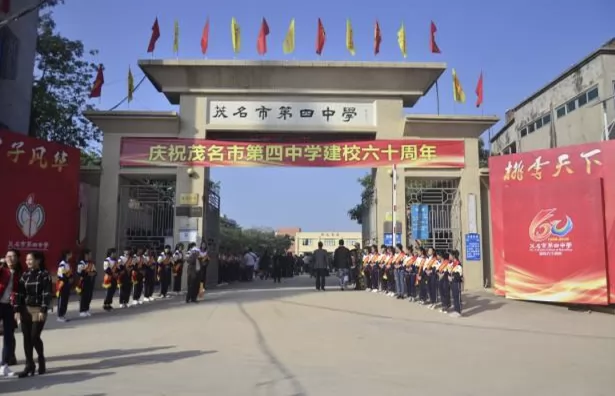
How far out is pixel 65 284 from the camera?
31.6 ft

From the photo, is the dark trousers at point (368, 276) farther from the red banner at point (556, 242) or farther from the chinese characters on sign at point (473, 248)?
the red banner at point (556, 242)

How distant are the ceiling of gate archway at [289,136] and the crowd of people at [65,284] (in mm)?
3950

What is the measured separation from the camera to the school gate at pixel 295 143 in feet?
51.5

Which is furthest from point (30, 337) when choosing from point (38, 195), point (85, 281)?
point (38, 195)

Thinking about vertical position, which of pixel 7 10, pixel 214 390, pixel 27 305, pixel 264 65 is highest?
pixel 7 10

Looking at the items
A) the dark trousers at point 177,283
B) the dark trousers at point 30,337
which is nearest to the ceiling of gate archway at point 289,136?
the dark trousers at point 177,283

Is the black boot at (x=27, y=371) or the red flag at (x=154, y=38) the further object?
the red flag at (x=154, y=38)

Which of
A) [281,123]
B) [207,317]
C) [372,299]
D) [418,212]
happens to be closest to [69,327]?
[207,317]

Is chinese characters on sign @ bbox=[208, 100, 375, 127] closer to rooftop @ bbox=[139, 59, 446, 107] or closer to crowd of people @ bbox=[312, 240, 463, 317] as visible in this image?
rooftop @ bbox=[139, 59, 446, 107]

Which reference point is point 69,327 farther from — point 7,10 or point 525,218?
point 7,10

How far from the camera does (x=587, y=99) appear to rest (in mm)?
19578

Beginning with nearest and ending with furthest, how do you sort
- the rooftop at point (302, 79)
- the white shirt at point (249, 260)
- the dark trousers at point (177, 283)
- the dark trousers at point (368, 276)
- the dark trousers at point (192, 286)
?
the dark trousers at point (192, 286) → the dark trousers at point (177, 283) → the dark trousers at point (368, 276) → the rooftop at point (302, 79) → the white shirt at point (249, 260)

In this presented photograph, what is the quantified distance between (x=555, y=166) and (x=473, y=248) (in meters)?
4.19

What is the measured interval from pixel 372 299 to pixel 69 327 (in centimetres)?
698
